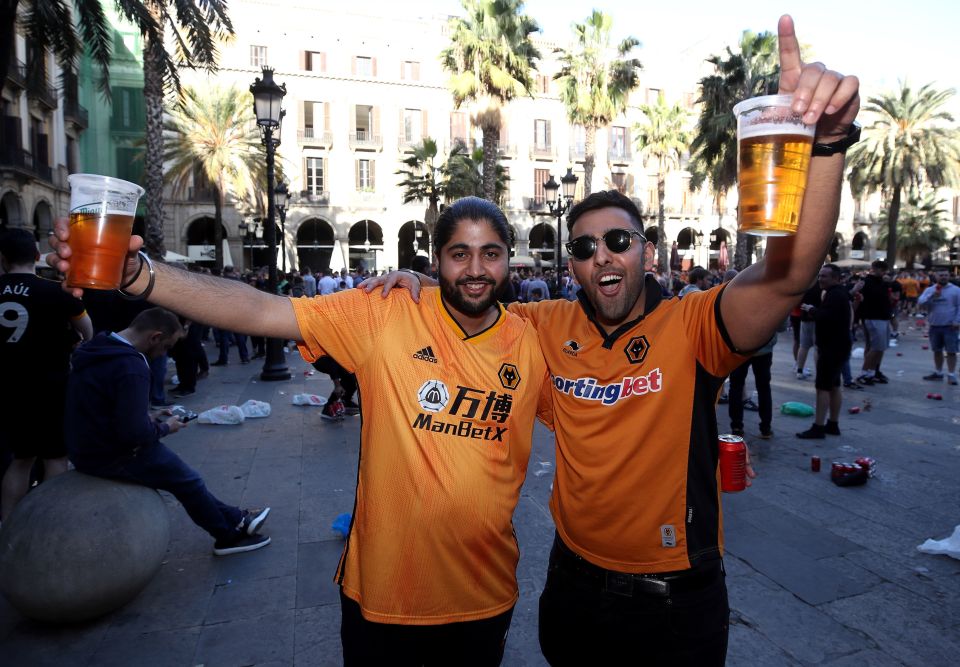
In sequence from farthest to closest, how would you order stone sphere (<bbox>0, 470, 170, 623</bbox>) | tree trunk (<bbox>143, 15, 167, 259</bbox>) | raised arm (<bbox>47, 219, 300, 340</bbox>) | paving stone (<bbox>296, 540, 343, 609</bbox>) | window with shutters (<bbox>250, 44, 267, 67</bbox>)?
window with shutters (<bbox>250, 44, 267, 67</bbox>) < tree trunk (<bbox>143, 15, 167, 259</bbox>) < paving stone (<bbox>296, 540, 343, 609</bbox>) < stone sphere (<bbox>0, 470, 170, 623</bbox>) < raised arm (<bbox>47, 219, 300, 340</bbox>)

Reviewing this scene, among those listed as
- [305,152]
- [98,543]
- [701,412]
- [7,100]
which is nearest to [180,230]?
[305,152]

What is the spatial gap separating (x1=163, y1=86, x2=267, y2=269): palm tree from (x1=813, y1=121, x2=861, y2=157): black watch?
31060 millimetres

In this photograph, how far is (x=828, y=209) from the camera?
151cm

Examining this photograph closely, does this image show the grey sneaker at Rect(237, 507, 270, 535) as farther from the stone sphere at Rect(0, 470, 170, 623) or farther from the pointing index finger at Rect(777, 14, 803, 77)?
the pointing index finger at Rect(777, 14, 803, 77)

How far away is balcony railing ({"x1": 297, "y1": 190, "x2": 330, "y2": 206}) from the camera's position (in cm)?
3797

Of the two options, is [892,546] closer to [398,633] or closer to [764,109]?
[398,633]

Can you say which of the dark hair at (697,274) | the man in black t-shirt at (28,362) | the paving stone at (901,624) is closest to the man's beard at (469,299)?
the paving stone at (901,624)

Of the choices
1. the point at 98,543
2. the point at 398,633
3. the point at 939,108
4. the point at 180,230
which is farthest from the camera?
the point at 180,230

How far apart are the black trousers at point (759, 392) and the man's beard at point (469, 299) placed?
5954 mm

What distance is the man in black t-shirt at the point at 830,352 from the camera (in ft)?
23.8

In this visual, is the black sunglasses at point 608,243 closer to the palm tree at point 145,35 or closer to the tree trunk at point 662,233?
the palm tree at point 145,35

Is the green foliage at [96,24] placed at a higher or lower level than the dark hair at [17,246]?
higher

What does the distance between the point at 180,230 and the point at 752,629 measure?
38838mm

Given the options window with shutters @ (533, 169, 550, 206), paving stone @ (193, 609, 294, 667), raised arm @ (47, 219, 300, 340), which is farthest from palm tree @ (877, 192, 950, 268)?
raised arm @ (47, 219, 300, 340)
